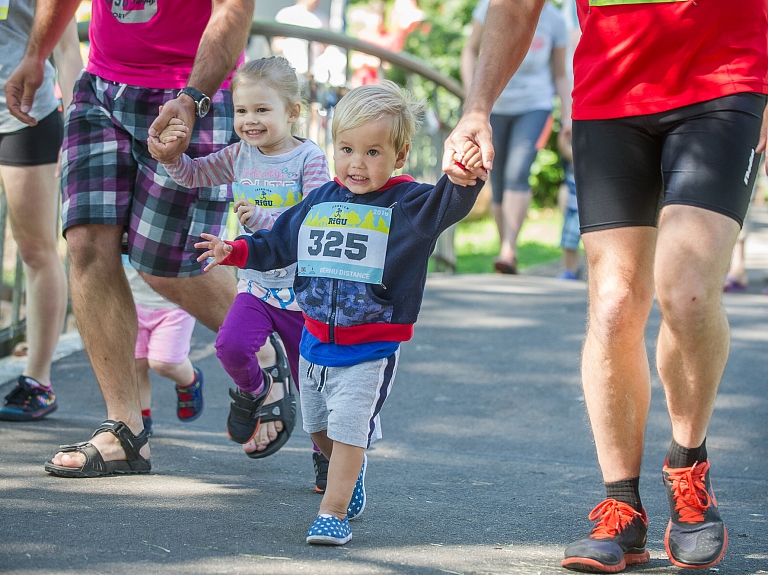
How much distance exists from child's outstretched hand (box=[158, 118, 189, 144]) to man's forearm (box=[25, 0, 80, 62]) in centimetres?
94

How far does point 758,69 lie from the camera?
2730mm

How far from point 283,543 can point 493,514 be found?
0.80 m

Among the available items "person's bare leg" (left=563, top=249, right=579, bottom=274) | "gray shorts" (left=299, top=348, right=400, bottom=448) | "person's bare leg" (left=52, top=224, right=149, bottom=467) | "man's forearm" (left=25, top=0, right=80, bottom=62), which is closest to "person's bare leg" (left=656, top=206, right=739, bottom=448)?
"gray shorts" (left=299, top=348, right=400, bottom=448)

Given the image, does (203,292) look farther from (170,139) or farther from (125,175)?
(170,139)

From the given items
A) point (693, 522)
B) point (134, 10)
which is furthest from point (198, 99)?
point (693, 522)

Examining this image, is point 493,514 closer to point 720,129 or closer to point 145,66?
point 720,129

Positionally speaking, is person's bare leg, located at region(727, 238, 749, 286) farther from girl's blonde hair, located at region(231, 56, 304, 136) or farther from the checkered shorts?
girl's blonde hair, located at region(231, 56, 304, 136)

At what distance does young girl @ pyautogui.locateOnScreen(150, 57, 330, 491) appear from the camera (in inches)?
134

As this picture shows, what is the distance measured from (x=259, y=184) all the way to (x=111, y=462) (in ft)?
3.36

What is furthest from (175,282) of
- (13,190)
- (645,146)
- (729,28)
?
(729,28)

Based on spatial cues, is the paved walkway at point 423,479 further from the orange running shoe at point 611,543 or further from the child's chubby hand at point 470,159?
the child's chubby hand at point 470,159

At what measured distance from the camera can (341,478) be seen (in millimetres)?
2879

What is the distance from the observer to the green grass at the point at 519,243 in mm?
11430

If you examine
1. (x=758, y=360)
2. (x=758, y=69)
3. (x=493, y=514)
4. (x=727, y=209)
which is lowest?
(x=493, y=514)
